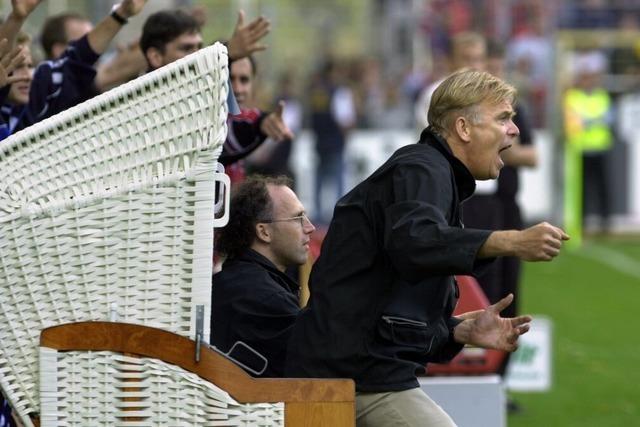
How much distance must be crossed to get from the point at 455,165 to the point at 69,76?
230 centimetres

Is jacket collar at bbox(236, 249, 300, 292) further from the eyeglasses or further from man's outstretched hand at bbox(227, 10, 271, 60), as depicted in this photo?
man's outstretched hand at bbox(227, 10, 271, 60)

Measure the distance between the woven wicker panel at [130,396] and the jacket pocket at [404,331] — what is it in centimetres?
39

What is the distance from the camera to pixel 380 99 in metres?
21.6

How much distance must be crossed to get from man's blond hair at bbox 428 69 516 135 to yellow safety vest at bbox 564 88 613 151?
16.2 metres

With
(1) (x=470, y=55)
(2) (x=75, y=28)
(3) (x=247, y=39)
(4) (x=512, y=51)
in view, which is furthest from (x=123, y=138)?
(4) (x=512, y=51)

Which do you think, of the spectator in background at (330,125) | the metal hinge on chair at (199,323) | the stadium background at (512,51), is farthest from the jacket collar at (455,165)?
the spectator in background at (330,125)

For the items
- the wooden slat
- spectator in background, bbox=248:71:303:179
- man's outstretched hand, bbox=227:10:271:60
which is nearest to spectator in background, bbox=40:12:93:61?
man's outstretched hand, bbox=227:10:271:60

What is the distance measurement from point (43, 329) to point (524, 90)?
58.4 ft

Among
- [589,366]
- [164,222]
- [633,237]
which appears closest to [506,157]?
[589,366]

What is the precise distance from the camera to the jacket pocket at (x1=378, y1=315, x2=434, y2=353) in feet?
13.7

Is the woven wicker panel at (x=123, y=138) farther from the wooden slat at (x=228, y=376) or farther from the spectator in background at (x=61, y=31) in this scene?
the spectator in background at (x=61, y=31)

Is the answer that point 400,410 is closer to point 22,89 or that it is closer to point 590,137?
point 22,89

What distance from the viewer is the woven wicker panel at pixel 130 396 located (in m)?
3.98

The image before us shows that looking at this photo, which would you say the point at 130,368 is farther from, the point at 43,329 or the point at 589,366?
the point at 589,366
